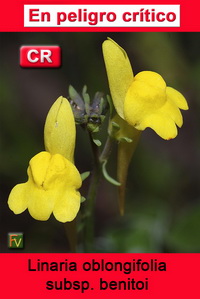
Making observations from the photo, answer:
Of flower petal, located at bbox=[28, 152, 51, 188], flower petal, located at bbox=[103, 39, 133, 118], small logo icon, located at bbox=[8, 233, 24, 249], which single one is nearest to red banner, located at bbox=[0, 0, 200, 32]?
flower petal, located at bbox=[103, 39, 133, 118]

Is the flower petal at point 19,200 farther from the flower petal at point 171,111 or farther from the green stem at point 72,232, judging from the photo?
the flower petal at point 171,111

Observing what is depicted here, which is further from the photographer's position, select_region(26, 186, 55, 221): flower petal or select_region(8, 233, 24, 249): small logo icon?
select_region(8, 233, 24, 249): small logo icon

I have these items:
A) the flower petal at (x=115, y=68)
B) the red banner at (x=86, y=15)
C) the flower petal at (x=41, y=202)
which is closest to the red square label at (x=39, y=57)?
the red banner at (x=86, y=15)

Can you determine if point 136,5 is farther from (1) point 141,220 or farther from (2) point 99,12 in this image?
(1) point 141,220

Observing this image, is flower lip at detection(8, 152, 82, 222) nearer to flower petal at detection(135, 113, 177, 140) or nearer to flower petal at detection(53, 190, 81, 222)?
flower petal at detection(53, 190, 81, 222)

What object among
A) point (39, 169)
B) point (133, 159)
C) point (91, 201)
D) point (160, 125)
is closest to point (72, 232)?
Answer: point (91, 201)
